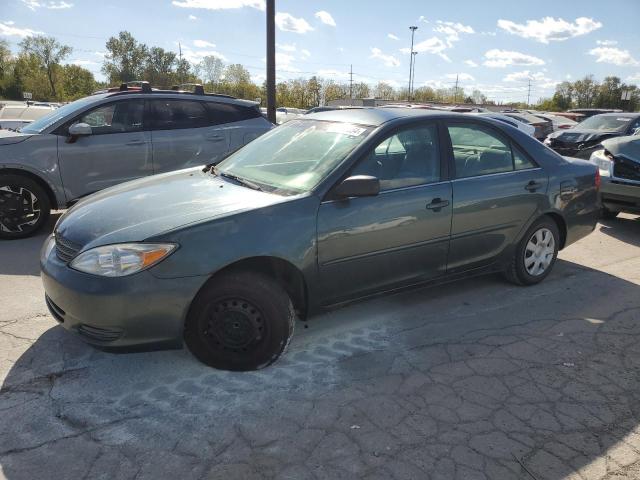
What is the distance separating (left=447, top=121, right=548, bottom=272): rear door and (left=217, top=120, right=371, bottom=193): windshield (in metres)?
0.92

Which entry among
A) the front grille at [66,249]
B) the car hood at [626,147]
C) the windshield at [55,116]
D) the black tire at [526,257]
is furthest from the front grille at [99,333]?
the car hood at [626,147]

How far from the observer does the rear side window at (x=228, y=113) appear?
7266 millimetres

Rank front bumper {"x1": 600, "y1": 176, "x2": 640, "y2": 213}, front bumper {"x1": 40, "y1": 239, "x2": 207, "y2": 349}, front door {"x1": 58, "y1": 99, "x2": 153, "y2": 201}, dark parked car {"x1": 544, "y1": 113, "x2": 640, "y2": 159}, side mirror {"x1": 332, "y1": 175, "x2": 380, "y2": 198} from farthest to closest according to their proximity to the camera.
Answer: dark parked car {"x1": 544, "y1": 113, "x2": 640, "y2": 159}, front bumper {"x1": 600, "y1": 176, "x2": 640, "y2": 213}, front door {"x1": 58, "y1": 99, "x2": 153, "y2": 201}, side mirror {"x1": 332, "y1": 175, "x2": 380, "y2": 198}, front bumper {"x1": 40, "y1": 239, "x2": 207, "y2": 349}

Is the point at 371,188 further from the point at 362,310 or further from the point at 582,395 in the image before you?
the point at 582,395

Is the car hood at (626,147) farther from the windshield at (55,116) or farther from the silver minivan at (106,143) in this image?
the windshield at (55,116)

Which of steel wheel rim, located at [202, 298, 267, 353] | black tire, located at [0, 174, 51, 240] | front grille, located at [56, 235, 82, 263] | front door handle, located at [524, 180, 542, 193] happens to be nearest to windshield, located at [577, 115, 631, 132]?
front door handle, located at [524, 180, 542, 193]

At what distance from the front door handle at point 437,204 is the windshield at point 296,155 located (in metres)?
0.71

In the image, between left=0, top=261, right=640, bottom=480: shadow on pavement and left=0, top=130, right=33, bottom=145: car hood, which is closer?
left=0, top=261, right=640, bottom=480: shadow on pavement

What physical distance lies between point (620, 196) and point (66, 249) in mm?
6629

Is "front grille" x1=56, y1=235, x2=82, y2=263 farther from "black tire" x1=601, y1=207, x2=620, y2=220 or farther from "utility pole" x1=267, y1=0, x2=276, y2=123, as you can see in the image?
"utility pole" x1=267, y1=0, x2=276, y2=123

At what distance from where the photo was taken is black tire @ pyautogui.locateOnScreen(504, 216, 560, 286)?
14.7 feet

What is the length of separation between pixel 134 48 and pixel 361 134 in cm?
9830

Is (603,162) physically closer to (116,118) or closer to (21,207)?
(116,118)

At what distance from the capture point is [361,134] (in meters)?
3.58
